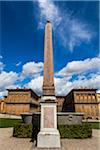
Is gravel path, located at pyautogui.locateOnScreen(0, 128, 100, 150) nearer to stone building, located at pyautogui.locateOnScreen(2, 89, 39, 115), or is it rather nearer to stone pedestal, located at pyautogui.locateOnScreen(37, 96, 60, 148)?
stone pedestal, located at pyautogui.locateOnScreen(37, 96, 60, 148)

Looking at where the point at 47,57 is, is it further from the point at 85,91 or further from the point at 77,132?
the point at 85,91

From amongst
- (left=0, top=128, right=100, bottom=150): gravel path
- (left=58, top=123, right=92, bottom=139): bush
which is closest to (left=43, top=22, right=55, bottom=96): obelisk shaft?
(left=0, top=128, right=100, bottom=150): gravel path

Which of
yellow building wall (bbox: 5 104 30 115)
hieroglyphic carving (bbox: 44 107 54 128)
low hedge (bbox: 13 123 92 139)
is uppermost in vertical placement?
yellow building wall (bbox: 5 104 30 115)

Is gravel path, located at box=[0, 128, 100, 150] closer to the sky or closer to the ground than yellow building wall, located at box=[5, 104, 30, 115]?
closer to the ground

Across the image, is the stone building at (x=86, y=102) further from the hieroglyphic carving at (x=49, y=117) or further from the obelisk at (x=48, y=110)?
the hieroglyphic carving at (x=49, y=117)

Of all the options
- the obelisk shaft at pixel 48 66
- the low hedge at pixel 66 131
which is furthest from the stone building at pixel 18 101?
the obelisk shaft at pixel 48 66

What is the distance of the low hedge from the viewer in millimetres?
11305

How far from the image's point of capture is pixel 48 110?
29.7 feet

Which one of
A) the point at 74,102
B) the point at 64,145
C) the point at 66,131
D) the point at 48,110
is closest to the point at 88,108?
the point at 74,102

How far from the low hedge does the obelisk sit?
2730 millimetres

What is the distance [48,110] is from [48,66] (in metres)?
2.75

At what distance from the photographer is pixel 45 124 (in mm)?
8906

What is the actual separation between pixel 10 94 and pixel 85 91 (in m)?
22.6

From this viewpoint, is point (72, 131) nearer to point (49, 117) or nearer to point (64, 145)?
point (64, 145)
